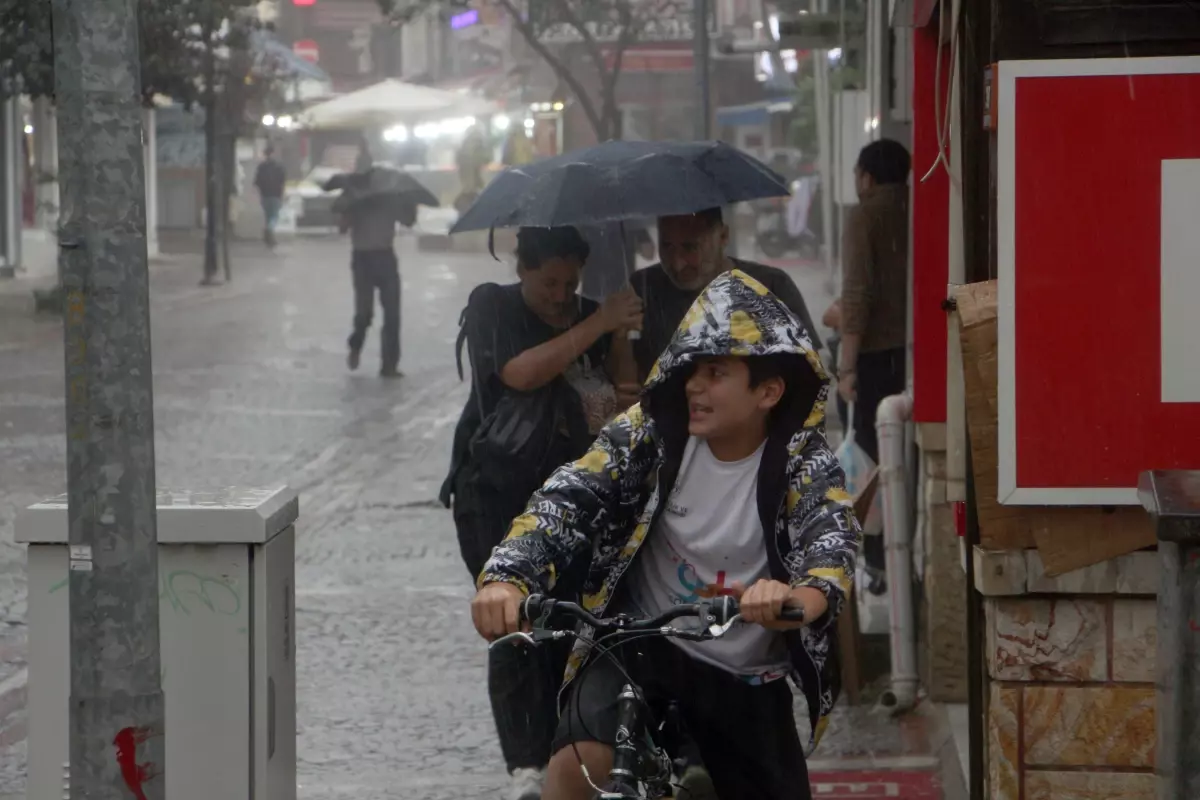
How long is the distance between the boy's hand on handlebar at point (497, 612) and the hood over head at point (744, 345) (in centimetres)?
64

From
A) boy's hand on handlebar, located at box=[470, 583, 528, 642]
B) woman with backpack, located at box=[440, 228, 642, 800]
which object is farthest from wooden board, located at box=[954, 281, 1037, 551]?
boy's hand on handlebar, located at box=[470, 583, 528, 642]

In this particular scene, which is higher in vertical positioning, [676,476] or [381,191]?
[381,191]

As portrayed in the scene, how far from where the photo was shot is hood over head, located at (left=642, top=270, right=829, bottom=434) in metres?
3.73

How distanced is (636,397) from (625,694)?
7.03 feet

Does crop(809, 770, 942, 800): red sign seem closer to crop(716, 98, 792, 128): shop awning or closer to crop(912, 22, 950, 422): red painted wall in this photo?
crop(912, 22, 950, 422): red painted wall

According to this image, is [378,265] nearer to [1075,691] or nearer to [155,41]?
[155,41]

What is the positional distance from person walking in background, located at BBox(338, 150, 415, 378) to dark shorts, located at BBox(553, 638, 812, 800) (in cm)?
1374

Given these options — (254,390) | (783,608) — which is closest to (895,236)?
(783,608)

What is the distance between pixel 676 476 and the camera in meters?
3.79

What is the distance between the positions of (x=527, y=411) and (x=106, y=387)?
193 centimetres

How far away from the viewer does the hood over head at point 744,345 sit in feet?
12.2

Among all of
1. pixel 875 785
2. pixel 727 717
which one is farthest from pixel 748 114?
pixel 727 717

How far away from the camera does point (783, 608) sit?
3252 millimetres

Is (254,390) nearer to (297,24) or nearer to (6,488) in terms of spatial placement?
(6,488)
